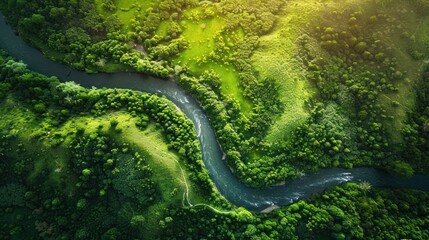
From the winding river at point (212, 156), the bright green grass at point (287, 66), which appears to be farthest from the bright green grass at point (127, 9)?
the bright green grass at point (287, 66)

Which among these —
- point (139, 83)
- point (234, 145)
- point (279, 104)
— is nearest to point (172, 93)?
point (139, 83)

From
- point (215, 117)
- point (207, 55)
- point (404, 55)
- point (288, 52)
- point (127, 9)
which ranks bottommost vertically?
point (215, 117)

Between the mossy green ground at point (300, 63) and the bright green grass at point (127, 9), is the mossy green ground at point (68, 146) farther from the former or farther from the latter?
the bright green grass at point (127, 9)

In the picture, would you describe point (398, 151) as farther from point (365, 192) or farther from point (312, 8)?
point (312, 8)

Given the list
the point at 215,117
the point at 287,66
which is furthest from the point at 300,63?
the point at 215,117

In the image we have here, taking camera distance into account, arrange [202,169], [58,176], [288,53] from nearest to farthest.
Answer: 1. [58,176]
2. [202,169]
3. [288,53]

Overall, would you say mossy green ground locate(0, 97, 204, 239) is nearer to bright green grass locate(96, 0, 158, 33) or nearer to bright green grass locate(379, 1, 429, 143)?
bright green grass locate(96, 0, 158, 33)

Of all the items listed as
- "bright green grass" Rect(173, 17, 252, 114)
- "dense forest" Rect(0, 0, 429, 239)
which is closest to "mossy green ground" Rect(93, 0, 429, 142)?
"bright green grass" Rect(173, 17, 252, 114)

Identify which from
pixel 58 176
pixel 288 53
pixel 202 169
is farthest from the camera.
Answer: pixel 288 53

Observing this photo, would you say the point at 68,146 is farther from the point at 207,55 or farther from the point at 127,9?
the point at 207,55
